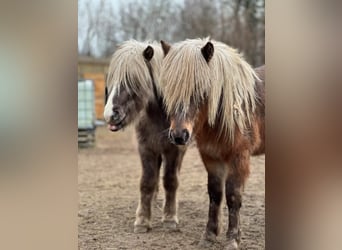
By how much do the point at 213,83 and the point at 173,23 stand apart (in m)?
0.24

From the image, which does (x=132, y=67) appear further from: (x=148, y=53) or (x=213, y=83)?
(x=213, y=83)

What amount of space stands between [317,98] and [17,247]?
0.64 meters

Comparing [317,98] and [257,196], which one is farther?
[257,196]

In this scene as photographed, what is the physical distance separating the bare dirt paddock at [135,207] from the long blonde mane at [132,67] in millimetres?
158

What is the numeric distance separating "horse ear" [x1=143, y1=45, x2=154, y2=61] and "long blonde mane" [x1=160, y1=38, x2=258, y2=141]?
15cm

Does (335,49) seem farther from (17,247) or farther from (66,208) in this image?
(17,247)

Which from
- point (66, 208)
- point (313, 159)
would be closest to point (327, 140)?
point (313, 159)

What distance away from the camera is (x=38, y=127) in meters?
0.81

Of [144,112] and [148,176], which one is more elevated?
[144,112]

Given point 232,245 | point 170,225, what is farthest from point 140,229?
point 232,245

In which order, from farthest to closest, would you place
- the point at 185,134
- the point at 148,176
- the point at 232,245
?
the point at 148,176, the point at 232,245, the point at 185,134

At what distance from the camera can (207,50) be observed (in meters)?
1.00

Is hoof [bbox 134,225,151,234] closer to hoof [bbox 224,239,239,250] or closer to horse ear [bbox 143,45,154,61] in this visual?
hoof [bbox 224,239,239,250]

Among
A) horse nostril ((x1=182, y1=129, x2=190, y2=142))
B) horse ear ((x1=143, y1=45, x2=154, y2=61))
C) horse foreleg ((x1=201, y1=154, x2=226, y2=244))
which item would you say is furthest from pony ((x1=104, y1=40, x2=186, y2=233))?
horse nostril ((x1=182, y1=129, x2=190, y2=142))
